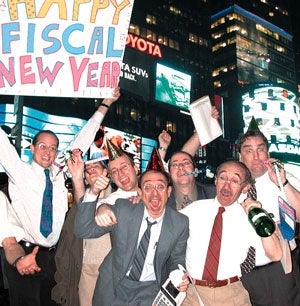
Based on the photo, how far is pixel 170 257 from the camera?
3.94 meters

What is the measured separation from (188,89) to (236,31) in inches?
2724

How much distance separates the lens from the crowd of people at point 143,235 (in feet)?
12.0

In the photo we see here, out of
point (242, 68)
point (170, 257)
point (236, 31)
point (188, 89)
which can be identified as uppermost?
point (236, 31)

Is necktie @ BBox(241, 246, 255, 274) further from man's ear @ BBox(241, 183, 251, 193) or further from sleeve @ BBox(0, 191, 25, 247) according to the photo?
sleeve @ BBox(0, 191, 25, 247)

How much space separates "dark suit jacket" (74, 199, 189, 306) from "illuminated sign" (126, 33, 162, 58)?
33.8 m

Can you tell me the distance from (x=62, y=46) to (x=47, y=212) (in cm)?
Answer: 216

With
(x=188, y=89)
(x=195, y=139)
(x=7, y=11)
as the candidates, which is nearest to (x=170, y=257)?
(x=195, y=139)

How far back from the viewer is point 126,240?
375 centimetres

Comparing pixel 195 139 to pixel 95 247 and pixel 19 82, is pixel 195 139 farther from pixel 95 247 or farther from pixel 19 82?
pixel 19 82

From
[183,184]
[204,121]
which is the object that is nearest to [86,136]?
[183,184]

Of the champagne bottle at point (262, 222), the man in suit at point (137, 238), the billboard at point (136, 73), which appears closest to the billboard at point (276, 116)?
the billboard at point (136, 73)

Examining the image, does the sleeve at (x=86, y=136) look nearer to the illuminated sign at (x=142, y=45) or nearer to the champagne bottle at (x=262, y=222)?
the champagne bottle at (x=262, y=222)

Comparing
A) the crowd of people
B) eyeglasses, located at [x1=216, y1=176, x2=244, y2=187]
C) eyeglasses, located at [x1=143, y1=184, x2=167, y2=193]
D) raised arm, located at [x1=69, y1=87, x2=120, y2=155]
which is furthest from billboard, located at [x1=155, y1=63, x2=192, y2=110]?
eyeglasses, located at [x1=143, y1=184, x2=167, y2=193]

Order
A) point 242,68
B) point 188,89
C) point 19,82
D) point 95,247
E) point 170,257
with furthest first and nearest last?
1. point 242,68
2. point 188,89
3. point 95,247
4. point 19,82
5. point 170,257
